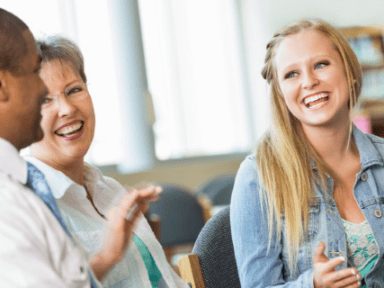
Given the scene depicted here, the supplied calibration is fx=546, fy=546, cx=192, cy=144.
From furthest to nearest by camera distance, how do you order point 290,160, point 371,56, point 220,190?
point 371,56 → point 220,190 → point 290,160

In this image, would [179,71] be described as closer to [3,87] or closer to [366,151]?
[366,151]

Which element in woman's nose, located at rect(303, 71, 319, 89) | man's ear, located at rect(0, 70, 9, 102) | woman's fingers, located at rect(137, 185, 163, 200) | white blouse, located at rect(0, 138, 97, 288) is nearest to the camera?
white blouse, located at rect(0, 138, 97, 288)

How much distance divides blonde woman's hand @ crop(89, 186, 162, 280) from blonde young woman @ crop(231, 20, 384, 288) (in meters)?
0.55

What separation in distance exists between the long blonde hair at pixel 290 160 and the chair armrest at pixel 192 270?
0.24 metres

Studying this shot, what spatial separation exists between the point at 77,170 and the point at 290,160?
0.65m

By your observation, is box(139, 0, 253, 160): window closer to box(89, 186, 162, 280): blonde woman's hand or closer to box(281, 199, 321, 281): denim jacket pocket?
box(281, 199, 321, 281): denim jacket pocket

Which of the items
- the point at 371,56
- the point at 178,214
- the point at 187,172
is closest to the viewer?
the point at 178,214

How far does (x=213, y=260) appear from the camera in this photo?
1.56 metres

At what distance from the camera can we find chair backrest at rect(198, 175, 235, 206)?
4.80 metres

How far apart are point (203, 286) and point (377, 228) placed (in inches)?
21.8

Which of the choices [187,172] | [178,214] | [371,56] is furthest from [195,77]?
[178,214]

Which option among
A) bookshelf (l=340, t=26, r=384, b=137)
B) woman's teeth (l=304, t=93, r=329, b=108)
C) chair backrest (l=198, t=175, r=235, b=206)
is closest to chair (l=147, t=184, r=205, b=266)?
chair backrest (l=198, t=175, r=235, b=206)

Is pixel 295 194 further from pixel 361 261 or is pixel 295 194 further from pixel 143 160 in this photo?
pixel 143 160

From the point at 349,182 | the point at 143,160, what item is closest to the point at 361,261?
the point at 349,182
